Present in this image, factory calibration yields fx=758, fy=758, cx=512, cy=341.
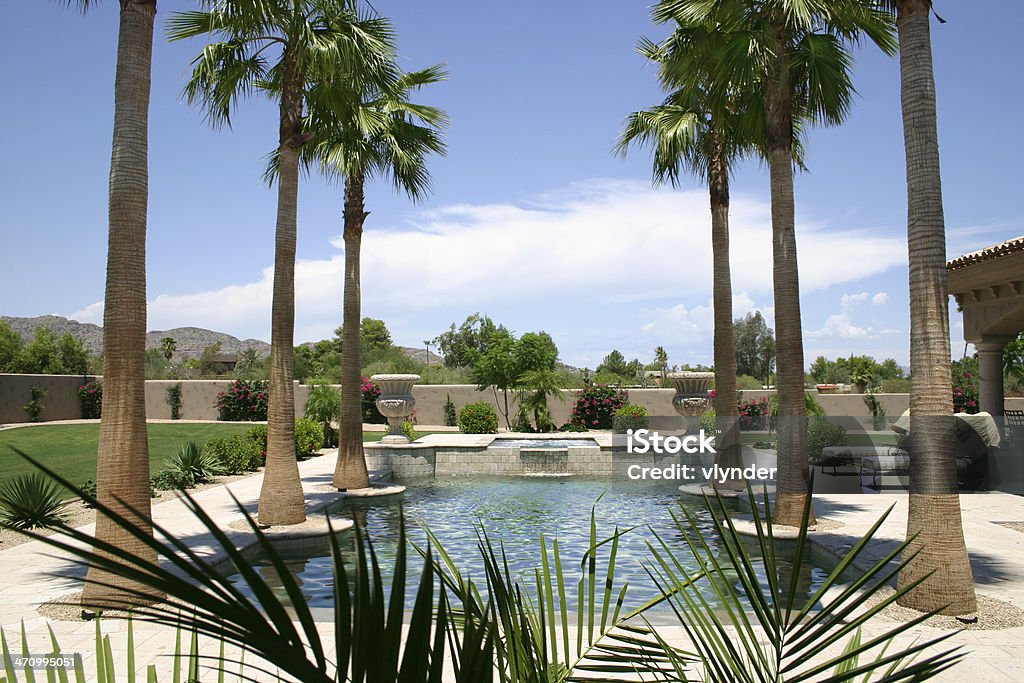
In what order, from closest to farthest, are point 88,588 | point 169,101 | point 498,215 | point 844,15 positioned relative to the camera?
point 88,588, point 844,15, point 169,101, point 498,215

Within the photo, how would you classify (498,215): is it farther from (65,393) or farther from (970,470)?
(65,393)

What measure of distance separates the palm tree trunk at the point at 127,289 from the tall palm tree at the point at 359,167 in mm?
6184

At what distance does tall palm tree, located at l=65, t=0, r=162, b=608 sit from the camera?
743 cm

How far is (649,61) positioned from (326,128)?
21.8 feet

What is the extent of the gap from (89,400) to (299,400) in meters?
8.15

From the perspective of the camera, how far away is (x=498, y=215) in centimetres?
2556

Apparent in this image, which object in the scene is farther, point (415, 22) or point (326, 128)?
point (415, 22)

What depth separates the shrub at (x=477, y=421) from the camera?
25156 millimetres

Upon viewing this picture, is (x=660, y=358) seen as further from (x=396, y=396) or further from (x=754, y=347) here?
(x=396, y=396)

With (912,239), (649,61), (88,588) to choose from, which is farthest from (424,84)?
(88,588)

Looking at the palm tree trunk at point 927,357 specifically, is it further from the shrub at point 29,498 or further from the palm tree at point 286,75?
the shrub at point 29,498

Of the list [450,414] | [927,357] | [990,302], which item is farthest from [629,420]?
[927,357]

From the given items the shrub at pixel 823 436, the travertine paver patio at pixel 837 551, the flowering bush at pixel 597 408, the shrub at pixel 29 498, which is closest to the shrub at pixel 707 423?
the shrub at pixel 823 436

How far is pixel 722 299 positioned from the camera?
48.9ft
